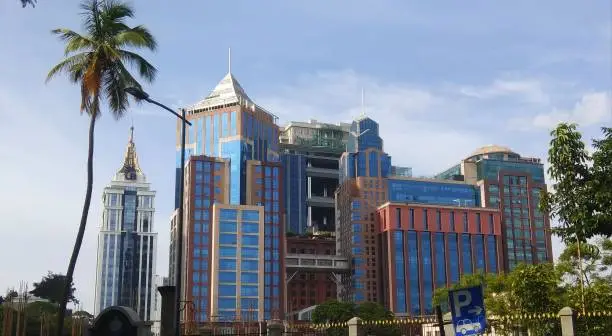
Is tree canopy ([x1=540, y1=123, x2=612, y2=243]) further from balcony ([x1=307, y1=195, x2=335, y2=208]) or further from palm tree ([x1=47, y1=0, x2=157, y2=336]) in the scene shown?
balcony ([x1=307, y1=195, x2=335, y2=208])

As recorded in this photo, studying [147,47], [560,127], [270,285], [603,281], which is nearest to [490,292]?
[603,281]

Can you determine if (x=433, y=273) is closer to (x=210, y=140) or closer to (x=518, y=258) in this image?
(x=518, y=258)

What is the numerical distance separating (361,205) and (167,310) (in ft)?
417

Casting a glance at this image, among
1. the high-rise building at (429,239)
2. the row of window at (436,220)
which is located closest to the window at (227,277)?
the high-rise building at (429,239)

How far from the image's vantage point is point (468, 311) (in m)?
14.2

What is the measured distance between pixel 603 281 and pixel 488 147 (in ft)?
451

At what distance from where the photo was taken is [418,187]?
6078 inches

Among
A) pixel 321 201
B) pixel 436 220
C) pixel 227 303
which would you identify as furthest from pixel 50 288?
pixel 321 201

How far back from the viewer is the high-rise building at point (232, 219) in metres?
138

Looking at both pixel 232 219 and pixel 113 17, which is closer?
pixel 113 17

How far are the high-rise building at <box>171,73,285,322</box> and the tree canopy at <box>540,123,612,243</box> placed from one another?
107m

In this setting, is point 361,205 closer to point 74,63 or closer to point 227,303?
point 227,303

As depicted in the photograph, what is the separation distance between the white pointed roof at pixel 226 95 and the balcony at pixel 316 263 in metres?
38.0

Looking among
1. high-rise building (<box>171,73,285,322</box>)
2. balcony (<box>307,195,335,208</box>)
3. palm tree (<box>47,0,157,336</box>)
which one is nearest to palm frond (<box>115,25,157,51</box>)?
palm tree (<box>47,0,157,336</box>)
